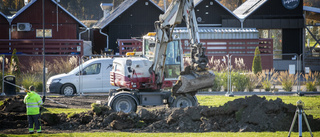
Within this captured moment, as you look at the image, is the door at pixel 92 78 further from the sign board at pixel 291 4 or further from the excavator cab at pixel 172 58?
the sign board at pixel 291 4

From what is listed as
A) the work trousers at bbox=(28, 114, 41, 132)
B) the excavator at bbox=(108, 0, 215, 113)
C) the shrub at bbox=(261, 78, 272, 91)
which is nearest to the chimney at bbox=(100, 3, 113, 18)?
the shrub at bbox=(261, 78, 272, 91)

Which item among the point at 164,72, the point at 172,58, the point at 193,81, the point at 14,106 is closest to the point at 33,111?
Result: the point at 14,106

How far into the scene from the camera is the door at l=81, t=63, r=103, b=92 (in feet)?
83.8

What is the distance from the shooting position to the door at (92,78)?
83.8 feet

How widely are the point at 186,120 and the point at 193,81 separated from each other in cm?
→ 281

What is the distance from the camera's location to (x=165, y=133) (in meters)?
Answer: 14.2

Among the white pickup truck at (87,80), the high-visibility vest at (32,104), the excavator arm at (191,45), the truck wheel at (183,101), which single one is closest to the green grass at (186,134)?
the high-visibility vest at (32,104)

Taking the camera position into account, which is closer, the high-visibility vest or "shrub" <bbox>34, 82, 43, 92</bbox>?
the high-visibility vest

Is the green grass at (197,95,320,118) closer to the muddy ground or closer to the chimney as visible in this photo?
the muddy ground

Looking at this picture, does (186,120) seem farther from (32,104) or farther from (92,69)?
(92,69)

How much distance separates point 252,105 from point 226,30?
27969mm

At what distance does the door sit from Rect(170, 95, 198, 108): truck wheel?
25.0 feet

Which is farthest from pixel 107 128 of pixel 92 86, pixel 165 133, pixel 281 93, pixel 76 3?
pixel 76 3

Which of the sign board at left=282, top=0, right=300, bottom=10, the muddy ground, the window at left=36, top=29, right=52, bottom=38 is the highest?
the sign board at left=282, top=0, right=300, bottom=10
